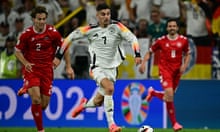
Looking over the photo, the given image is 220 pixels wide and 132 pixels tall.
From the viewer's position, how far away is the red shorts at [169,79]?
16906 millimetres

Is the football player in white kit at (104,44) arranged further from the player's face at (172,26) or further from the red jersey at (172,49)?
the red jersey at (172,49)

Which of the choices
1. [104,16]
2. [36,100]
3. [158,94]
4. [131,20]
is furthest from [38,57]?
[131,20]

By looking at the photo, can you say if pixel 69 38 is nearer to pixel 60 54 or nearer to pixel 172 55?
pixel 60 54

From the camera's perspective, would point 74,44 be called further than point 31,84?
Yes

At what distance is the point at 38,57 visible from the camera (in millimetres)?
15047

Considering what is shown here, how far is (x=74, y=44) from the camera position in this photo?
65.1 feet

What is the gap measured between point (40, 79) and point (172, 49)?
3483 mm

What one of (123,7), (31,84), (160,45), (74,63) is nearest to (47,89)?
(31,84)

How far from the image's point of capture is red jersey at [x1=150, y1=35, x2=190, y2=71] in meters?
17.2

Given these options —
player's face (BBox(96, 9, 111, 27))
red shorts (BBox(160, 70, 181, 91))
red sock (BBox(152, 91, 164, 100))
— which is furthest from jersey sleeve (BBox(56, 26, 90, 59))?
red sock (BBox(152, 91, 164, 100))

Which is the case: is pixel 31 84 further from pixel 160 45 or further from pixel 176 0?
pixel 176 0

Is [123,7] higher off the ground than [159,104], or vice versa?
[123,7]

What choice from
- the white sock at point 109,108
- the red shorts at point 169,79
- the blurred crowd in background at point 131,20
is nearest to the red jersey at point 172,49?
the red shorts at point 169,79

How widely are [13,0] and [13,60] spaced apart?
2.64m
